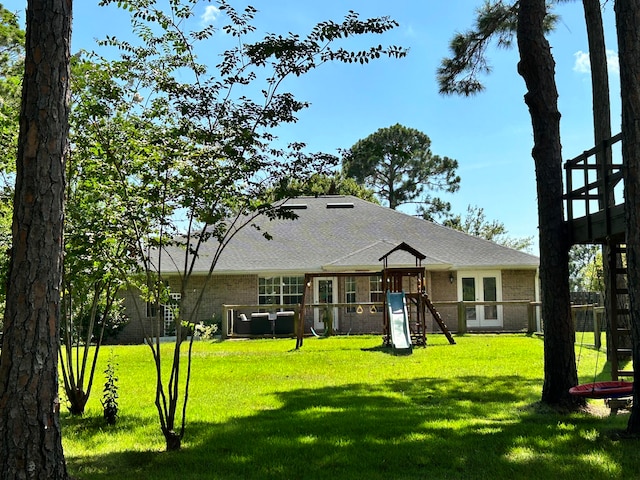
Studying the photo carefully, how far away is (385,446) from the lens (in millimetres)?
6395

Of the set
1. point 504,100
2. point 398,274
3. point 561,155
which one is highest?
point 504,100

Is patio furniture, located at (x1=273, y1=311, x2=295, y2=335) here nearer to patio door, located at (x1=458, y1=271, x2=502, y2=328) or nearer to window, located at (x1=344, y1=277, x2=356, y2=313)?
window, located at (x1=344, y1=277, x2=356, y2=313)

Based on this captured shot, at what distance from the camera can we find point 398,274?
60.1 ft

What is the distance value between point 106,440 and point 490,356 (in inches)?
373

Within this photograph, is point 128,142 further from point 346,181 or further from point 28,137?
point 346,181

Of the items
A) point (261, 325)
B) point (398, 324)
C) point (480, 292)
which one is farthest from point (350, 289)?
point (398, 324)

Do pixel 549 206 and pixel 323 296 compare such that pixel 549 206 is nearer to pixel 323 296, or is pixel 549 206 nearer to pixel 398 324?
pixel 398 324

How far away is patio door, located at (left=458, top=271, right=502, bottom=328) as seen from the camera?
77.7ft

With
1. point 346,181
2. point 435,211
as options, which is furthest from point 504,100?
point 435,211

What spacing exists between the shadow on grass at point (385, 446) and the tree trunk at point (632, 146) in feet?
3.53

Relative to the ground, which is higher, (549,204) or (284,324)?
(549,204)

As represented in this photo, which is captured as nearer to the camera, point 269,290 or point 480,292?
point 480,292

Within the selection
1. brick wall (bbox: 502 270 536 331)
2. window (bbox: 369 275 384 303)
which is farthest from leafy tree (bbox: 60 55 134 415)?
brick wall (bbox: 502 270 536 331)

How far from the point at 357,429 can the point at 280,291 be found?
17350 millimetres
